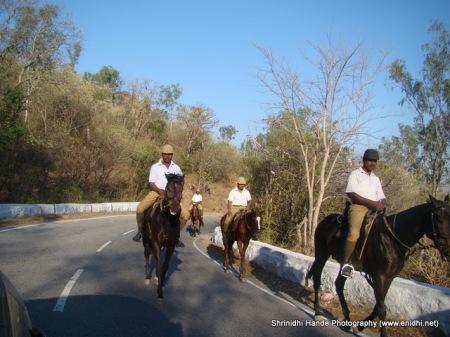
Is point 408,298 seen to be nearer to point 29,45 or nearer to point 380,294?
point 380,294

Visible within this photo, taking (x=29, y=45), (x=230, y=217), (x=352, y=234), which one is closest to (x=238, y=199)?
(x=230, y=217)

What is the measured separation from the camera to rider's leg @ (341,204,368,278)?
20.8 feet

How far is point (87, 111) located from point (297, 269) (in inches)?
1129

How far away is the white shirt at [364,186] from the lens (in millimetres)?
6680

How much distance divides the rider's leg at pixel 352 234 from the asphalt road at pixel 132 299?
3.48ft

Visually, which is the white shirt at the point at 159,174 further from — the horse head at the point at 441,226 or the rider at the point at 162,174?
the horse head at the point at 441,226

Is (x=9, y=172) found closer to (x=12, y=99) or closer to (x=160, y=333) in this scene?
(x=12, y=99)

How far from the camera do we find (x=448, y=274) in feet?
26.1

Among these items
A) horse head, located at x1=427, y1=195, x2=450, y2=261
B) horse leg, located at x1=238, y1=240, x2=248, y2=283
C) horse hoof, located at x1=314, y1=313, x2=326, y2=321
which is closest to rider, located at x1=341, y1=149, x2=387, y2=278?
horse hoof, located at x1=314, y1=313, x2=326, y2=321

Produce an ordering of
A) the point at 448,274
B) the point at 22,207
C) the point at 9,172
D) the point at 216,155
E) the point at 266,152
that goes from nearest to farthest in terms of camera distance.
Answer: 1. the point at 448,274
2. the point at 266,152
3. the point at 22,207
4. the point at 9,172
5. the point at 216,155

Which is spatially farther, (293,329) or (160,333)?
(293,329)

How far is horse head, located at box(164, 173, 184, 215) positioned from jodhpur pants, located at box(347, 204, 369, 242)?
3142 millimetres

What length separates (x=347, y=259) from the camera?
648 cm

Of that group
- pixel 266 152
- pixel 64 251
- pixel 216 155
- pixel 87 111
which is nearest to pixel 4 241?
pixel 64 251
